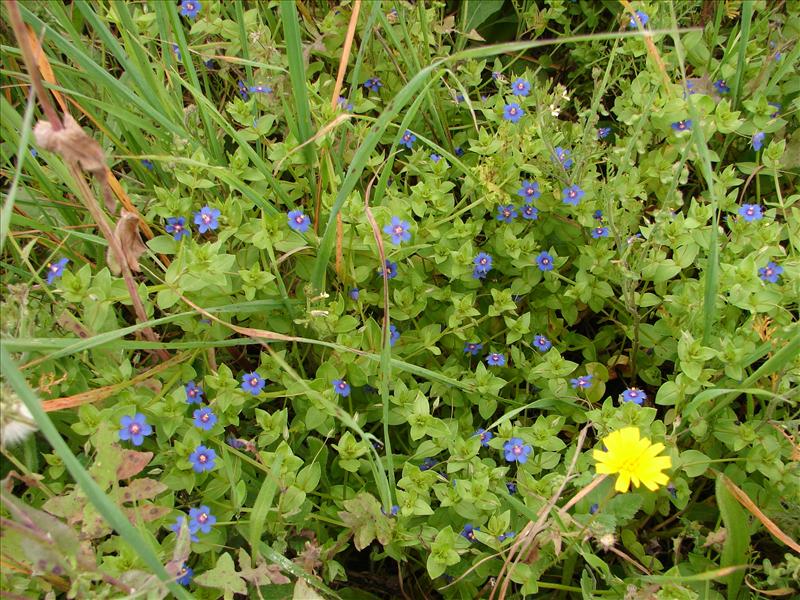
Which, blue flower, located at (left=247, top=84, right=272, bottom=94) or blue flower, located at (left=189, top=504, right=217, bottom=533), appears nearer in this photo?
blue flower, located at (left=189, top=504, right=217, bottom=533)

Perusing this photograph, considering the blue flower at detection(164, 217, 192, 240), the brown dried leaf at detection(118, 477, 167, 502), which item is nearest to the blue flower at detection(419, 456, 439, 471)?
the brown dried leaf at detection(118, 477, 167, 502)

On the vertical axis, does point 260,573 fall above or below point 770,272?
below

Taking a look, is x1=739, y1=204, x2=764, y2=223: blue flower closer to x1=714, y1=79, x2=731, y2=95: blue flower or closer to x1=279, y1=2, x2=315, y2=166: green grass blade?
x1=714, y1=79, x2=731, y2=95: blue flower

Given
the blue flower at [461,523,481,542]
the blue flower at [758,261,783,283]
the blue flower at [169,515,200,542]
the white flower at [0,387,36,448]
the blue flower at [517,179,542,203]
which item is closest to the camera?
the white flower at [0,387,36,448]

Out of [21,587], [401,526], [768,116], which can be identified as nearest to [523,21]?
[768,116]

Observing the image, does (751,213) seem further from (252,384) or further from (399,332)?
(252,384)

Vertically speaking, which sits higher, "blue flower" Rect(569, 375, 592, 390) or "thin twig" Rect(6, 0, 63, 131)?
"thin twig" Rect(6, 0, 63, 131)

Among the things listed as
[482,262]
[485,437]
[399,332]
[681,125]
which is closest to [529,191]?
[482,262]
